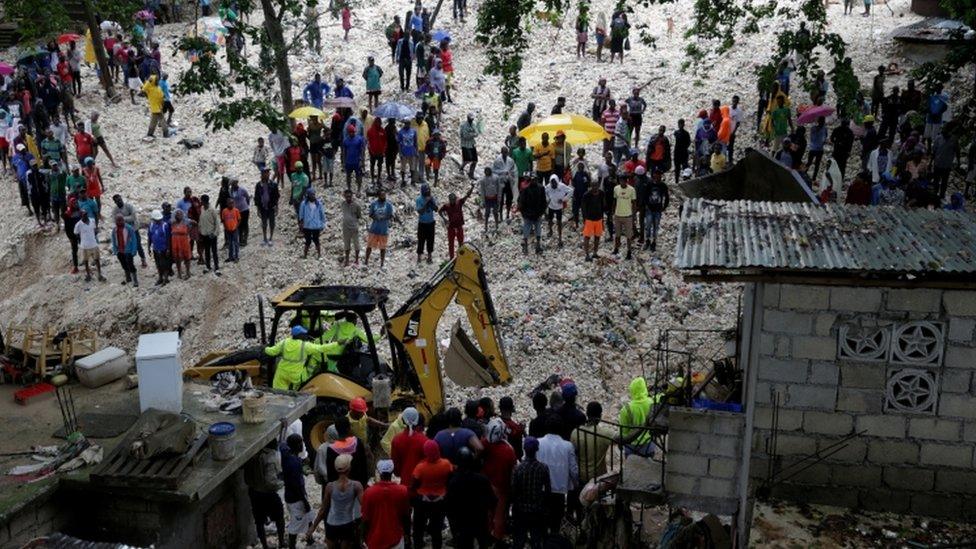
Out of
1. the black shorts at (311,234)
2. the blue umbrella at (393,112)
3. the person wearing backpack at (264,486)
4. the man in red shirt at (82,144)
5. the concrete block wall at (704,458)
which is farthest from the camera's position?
the man in red shirt at (82,144)

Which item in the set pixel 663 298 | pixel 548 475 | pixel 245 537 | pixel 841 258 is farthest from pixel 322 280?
pixel 841 258

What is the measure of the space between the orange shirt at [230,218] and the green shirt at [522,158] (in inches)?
214

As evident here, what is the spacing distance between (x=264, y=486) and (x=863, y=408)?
599cm

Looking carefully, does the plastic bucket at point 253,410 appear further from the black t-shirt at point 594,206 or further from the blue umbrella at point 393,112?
the blue umbrella at point 393,112

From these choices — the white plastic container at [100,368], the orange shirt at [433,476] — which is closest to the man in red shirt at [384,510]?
the orange shirt at [433,476]

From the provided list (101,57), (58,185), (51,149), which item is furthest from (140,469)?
(101,57)

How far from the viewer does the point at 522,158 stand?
20188 mm

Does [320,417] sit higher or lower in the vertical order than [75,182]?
lower

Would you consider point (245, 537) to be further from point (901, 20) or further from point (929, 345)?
point (901, 20)

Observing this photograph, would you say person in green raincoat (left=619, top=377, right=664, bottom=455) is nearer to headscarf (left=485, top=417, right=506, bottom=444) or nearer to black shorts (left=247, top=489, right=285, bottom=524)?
headscarf (left=485, top=417, right=506, bottom=444)

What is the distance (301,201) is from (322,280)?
212 cm

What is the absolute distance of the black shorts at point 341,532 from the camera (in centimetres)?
984

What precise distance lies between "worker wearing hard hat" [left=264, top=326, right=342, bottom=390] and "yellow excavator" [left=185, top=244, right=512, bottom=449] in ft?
0.54

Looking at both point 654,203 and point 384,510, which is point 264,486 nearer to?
point 384,510
